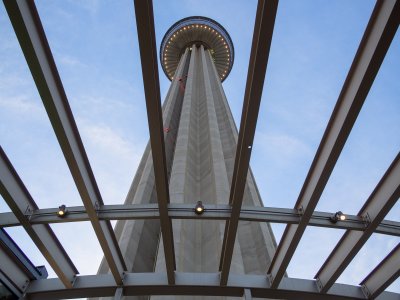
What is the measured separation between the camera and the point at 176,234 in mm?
14906

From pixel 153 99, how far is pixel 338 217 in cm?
514

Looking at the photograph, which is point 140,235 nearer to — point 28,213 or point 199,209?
point 28,213

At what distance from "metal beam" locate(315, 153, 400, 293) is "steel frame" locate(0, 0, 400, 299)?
0.08ft

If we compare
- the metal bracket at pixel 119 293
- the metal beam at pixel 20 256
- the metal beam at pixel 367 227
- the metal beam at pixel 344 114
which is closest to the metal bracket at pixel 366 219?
the metal beam at pixel 367 227

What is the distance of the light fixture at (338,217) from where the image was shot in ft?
26.6

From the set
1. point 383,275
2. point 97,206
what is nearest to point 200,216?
point 97,206

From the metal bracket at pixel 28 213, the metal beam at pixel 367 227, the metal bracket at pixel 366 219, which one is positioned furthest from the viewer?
the metal bracket at pixel 28 213

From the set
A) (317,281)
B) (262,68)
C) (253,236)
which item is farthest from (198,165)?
(262,68)

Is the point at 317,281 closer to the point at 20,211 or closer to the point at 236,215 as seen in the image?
the point at 236,215

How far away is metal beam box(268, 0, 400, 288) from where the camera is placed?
5.43 metres

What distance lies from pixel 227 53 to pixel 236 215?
51.3m

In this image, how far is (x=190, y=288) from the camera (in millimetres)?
8859

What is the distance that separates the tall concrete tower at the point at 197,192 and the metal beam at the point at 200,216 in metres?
0.46

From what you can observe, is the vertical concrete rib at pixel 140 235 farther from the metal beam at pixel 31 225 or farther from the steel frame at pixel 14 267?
the metal beam at pixel 31 225
